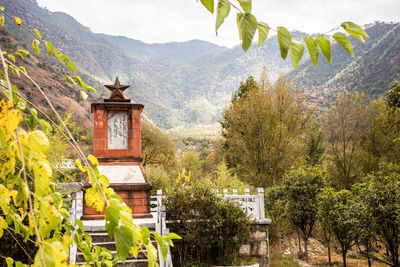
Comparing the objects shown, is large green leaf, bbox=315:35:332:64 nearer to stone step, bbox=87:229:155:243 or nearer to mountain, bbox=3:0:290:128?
stone step, bbox=87:229:155:243

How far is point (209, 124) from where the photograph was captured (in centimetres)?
13175

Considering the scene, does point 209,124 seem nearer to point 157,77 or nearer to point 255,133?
point 157,77

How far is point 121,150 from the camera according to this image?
10086 mm

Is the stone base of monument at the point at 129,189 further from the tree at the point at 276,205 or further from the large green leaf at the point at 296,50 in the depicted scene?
the large green leaf at the point at 296,50

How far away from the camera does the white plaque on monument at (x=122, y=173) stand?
9.52 metres

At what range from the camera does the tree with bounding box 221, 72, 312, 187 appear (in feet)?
58.9

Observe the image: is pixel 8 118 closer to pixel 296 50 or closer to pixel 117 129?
pixel 296 50

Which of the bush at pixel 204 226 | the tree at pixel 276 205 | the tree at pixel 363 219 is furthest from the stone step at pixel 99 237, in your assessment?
the tree at pixel 276 205

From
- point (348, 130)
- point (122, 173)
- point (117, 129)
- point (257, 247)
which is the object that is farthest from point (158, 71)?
point (257, 247)

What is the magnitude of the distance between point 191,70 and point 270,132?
577 ft

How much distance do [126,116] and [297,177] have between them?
785cm

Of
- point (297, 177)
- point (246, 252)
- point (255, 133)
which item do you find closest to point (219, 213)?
point (246, 252)

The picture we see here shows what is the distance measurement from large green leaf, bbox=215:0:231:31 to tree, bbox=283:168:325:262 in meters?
13.2

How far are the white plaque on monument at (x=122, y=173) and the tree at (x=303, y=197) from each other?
6.98 m
